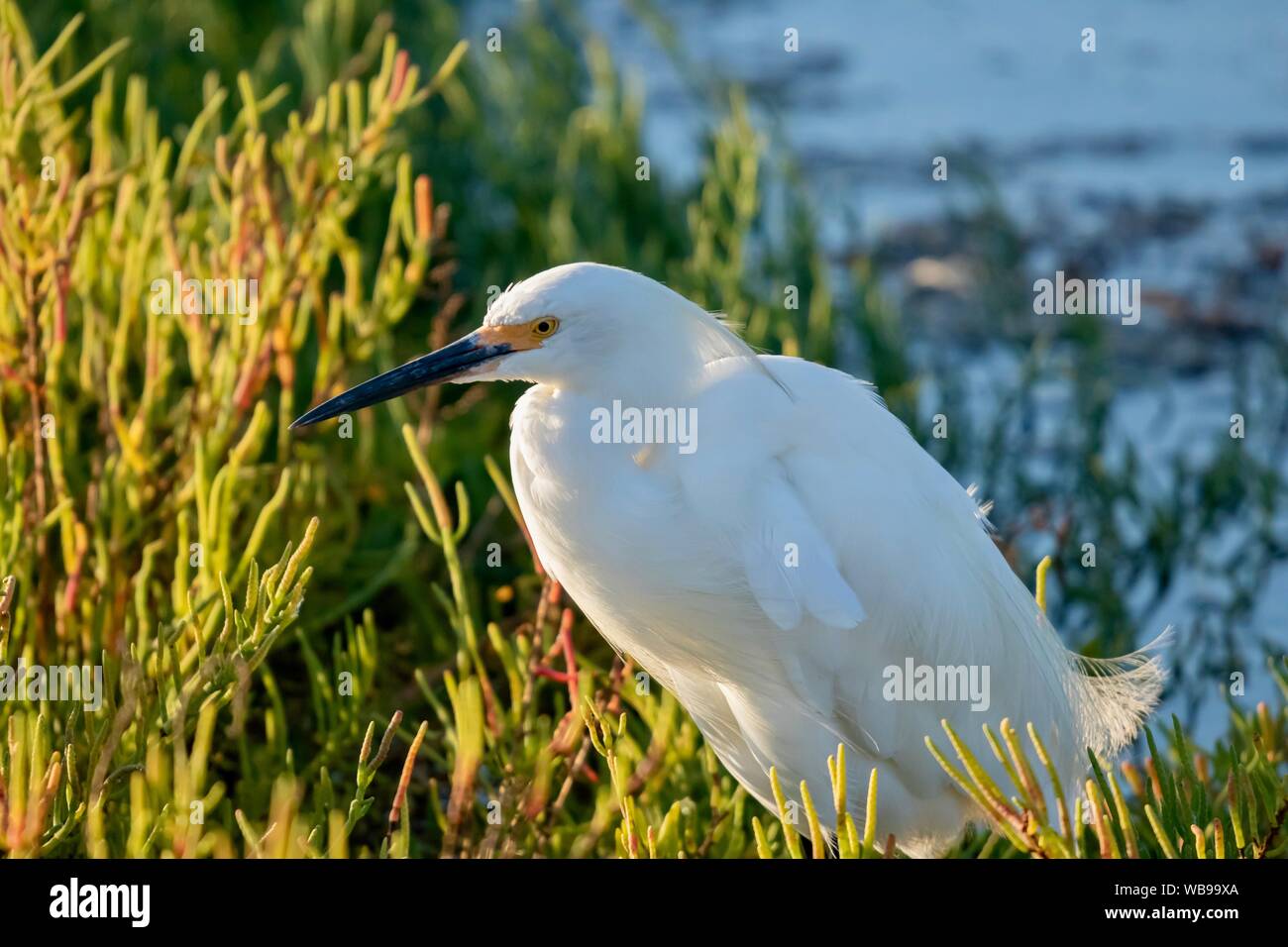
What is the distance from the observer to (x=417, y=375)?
2166 millimetres

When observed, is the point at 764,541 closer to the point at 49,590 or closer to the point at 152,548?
the point at 152,548

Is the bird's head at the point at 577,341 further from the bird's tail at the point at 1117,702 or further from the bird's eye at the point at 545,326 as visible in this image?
the bird's tail at the point at 1117,702

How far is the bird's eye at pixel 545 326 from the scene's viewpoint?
2082 millimetres

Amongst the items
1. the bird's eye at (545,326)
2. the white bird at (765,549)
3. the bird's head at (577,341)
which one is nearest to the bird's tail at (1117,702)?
the white bird at (765,549)

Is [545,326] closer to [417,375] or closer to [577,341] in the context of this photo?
[577,341]

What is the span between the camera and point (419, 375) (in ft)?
7.11

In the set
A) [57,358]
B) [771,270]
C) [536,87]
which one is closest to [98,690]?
[57,358]

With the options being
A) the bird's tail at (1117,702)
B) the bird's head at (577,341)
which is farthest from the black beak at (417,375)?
the bird's tail at (1117,702)

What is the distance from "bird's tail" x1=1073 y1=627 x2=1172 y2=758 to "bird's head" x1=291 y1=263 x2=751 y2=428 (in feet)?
3.09

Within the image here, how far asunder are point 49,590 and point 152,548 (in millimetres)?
231

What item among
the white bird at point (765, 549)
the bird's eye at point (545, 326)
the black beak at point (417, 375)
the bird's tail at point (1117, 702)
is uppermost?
the bird's eye at point (545, 326)

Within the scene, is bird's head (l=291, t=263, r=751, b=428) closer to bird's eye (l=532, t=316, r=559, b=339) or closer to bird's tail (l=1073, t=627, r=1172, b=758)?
bird's eye (l=532, t=316, r=559, b=339)

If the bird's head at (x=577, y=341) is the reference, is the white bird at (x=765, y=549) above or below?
below

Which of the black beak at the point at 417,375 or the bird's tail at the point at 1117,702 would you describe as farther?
the bird's tail at the point at 1117,702
